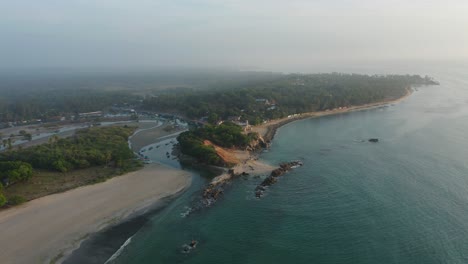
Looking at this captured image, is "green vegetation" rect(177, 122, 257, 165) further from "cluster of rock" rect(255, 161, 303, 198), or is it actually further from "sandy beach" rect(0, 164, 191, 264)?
"cluster of rock" rect(255, 161, 303, 198)

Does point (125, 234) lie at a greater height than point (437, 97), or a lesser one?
lesser

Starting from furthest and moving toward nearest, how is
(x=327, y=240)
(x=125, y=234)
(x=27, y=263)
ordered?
1. (x=125, y=234)
2. (x=327, y=240)
3. (x=27, y=263)

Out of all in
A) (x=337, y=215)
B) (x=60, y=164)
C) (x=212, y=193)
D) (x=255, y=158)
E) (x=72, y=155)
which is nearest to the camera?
(x=337, y=215)

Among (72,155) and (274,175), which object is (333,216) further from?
(72,155)

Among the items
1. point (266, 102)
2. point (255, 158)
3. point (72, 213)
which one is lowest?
point (72, 213)

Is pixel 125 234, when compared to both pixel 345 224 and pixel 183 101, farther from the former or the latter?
pixel 183 101

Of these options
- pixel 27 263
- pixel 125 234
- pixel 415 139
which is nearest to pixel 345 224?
pixel 125 234

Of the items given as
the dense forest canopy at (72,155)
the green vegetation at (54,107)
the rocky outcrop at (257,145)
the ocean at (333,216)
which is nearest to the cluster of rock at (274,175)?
the ocean at (333,216)

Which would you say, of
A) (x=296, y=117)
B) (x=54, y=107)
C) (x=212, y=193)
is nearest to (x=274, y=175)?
(x=212, y=193)
